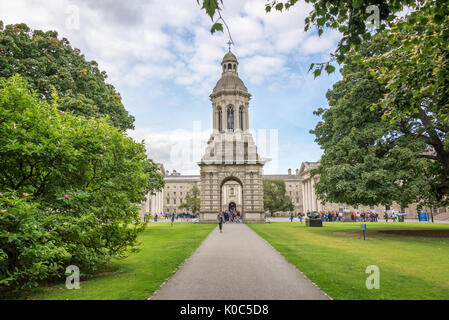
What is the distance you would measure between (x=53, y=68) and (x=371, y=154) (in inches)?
892

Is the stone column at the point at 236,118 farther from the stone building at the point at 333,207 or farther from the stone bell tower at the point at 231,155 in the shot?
the stone building at the point at 333,207

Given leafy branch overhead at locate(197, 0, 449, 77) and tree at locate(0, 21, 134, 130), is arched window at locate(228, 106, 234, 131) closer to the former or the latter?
tree at locate(0, 21, 134, 130)

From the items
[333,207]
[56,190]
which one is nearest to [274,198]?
[333,207]

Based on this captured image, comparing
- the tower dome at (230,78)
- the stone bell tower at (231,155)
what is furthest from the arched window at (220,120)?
the tower dome at (230,78)

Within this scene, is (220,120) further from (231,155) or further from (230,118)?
(231,155)

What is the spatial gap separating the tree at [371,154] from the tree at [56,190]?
14793mm

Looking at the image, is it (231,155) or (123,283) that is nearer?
(123,283)

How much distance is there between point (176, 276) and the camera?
27.9 ft

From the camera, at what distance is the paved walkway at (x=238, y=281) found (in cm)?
664

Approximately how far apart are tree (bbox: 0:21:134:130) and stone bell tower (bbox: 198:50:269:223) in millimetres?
18179

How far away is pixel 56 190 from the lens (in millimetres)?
7824

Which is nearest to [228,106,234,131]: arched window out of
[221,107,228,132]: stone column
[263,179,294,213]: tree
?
[221,107,228,132]: stone column

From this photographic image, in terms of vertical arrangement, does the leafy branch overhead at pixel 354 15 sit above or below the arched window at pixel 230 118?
below

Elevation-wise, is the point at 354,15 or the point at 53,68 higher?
the point at 53,68
